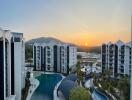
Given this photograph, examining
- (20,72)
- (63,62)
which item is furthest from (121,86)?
(20,72)

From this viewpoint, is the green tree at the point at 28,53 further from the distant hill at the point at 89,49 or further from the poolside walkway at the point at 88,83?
the poolside walkway at the point at 88,83

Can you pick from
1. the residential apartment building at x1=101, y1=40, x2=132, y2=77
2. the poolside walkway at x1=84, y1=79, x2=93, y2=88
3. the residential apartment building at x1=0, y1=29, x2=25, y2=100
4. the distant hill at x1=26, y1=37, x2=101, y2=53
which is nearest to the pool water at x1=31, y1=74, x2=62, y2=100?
the residential apartment building at x1=0, y1=29, x2=25, y2=100

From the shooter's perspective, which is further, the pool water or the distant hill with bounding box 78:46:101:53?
the pool water

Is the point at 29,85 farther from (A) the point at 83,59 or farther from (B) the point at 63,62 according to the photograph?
(A) the point at 83,59

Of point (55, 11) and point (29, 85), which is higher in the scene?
point (55, 11)

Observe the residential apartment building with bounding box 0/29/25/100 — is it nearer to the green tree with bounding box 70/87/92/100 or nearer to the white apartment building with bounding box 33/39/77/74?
the white apartment building with bounding box 33/39/77/74

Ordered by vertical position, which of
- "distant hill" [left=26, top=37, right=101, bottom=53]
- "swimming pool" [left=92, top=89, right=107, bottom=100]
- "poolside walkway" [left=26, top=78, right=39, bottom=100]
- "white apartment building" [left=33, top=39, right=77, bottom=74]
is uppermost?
"distant hill" [left=26, top=37, right=101, bottom=53]

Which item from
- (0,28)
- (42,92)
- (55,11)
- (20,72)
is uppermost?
(55,11)
